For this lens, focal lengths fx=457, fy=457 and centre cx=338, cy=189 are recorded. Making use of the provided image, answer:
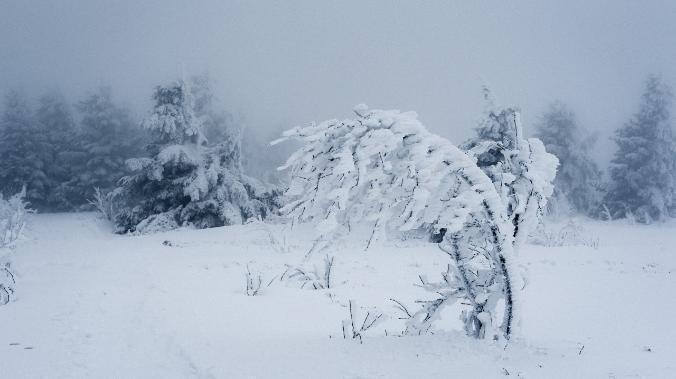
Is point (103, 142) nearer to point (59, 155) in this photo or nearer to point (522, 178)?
point (59, 155)

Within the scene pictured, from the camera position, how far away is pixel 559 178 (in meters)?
37.1

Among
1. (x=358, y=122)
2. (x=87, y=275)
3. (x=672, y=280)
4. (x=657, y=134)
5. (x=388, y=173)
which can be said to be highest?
(x=657, y=134)

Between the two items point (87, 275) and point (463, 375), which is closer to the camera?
point (463, 375)

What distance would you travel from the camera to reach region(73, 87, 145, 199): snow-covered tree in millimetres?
35547

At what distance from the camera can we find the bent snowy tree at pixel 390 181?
3.89 m

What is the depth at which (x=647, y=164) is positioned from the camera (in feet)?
106

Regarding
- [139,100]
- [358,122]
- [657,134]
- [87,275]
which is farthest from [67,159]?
[657,134]

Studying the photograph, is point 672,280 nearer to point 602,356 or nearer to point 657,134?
point 602,356

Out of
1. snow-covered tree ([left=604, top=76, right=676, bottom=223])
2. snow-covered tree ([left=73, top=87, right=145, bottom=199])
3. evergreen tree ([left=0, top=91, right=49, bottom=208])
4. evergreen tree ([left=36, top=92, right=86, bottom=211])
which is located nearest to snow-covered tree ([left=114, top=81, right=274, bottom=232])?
snow-covered tree ([left=73, top=87, right=145, bottom=199])

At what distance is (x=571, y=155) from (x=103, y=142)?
36975 mm

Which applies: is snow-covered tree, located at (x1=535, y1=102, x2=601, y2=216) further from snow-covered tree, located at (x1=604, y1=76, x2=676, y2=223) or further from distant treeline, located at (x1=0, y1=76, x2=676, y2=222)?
snow-covered tree, located at (x1=604, y1=76, x2=676, y2=223)

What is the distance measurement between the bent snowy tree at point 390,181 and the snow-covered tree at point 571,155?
34331 millimetres

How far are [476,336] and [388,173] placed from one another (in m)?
2.26

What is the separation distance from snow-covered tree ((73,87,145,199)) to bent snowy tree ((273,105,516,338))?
34.5 meters
